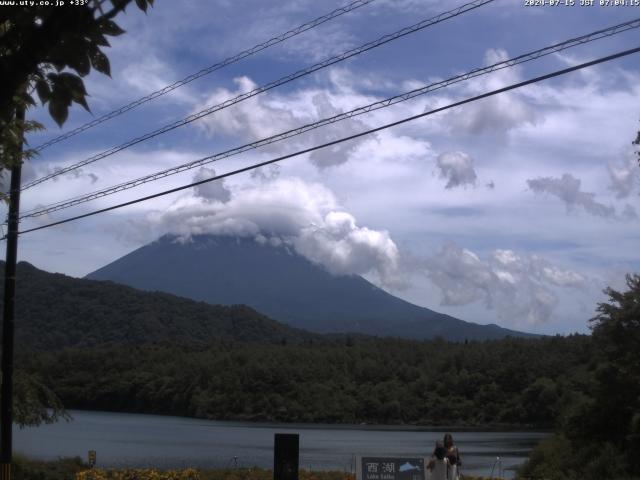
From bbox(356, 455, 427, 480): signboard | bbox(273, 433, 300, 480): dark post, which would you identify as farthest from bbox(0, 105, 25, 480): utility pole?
bbox(356, 455, 427, 480): signboard

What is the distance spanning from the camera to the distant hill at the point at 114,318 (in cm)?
11819

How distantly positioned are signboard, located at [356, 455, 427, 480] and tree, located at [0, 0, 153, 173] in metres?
11.5

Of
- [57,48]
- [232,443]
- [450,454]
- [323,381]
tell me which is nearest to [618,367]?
[450,454]

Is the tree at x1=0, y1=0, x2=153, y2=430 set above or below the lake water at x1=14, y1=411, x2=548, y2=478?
above

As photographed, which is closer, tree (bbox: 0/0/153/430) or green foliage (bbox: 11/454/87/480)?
tree (bbox: 0/0/153/430)

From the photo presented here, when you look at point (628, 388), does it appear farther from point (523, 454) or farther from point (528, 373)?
point (528, 373)

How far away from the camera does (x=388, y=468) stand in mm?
14781

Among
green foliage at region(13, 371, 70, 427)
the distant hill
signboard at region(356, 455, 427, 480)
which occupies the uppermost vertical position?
the distant hill

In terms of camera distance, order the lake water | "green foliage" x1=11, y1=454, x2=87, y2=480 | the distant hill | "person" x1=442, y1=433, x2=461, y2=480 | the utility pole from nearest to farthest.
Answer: "person" x1=442, y1=433, x2=461, y2=480
the utility pole
"green foliage" x1=11, y1=454, x2=87, y2=480
the lake water
the distant hill

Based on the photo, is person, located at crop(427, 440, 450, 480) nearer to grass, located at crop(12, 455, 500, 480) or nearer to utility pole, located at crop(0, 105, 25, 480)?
grass, located at crop(12, 455, 500, 480)

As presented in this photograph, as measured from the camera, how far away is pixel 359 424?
86562 mm

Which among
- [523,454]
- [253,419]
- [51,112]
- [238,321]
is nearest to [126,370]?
[253,419]

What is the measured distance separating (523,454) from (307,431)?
90.6 ft

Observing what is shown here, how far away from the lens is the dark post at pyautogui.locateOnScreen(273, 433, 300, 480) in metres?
14.0
